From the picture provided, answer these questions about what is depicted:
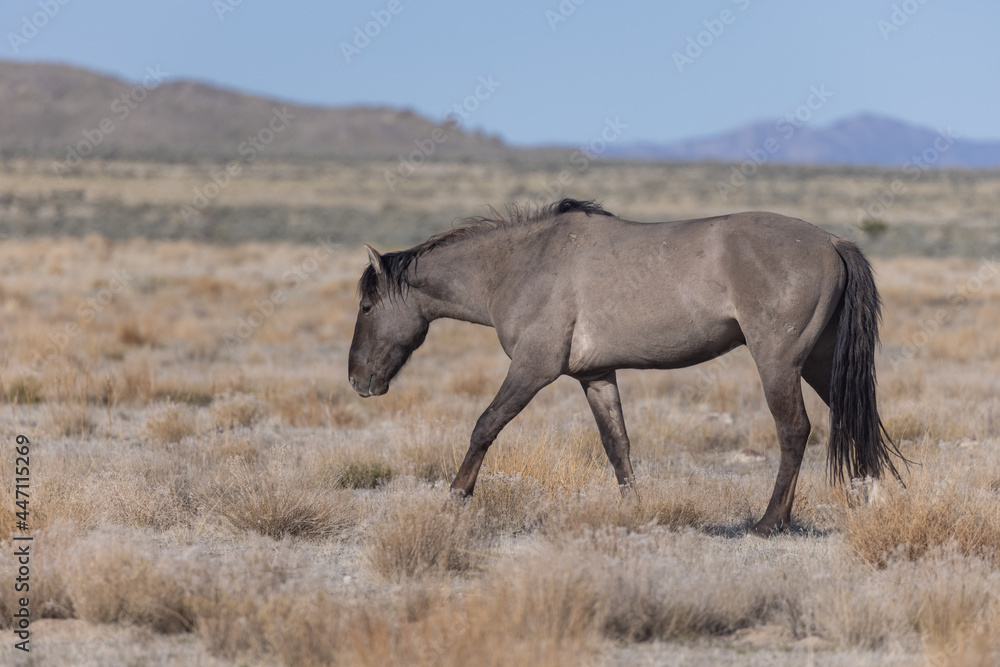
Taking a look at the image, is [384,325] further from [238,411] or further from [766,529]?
[238,411]

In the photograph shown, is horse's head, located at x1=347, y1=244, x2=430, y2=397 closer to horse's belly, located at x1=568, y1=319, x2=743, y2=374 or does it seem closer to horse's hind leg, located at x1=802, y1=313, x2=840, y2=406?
horse's belly, located at x1=568, y1=319, x2=743, y2=374

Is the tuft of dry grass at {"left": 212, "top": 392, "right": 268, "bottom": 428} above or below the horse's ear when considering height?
below

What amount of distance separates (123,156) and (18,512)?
85.6 meters

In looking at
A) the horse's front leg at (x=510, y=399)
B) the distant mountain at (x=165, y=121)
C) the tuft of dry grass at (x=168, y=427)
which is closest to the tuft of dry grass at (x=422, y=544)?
the horse's front leg at (x=510, y=399)

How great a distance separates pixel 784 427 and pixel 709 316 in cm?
88

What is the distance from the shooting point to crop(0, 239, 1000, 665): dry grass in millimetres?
4496

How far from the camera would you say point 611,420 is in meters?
7.08

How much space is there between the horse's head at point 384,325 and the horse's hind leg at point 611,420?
4.57 feet

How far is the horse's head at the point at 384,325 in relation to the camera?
24.5ft

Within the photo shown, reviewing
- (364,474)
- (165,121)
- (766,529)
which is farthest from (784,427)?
(165,121)

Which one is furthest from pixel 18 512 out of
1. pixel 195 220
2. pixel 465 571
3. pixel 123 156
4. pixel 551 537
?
pixel 123 156

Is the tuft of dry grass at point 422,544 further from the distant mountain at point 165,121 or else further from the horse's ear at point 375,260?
the distant mountain at point 165,121

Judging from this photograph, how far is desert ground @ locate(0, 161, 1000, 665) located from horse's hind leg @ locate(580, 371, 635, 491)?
7.7 inches

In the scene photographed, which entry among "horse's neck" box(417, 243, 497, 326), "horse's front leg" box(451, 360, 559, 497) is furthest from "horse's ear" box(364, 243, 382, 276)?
"horse's front leg" box(451, 360, 559, 497)
